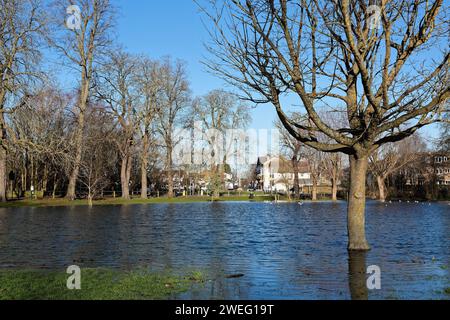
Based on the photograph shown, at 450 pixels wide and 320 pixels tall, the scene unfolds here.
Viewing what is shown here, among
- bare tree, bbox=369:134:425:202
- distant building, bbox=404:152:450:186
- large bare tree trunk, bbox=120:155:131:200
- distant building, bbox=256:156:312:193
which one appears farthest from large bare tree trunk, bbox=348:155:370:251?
distant building, bbox=256:156:312:193

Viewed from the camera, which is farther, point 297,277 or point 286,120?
point 286,120

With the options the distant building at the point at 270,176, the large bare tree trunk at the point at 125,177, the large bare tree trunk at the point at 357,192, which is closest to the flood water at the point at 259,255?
the large bare tree trunk at the point at 357,192

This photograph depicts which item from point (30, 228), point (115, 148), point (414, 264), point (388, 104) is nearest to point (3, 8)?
point (30, 228)

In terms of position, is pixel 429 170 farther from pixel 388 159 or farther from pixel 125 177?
pixel 125 177

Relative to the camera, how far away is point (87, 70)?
182ft

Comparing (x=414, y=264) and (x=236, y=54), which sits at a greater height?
(x=236, y=54)

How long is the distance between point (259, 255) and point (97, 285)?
6.83 meters

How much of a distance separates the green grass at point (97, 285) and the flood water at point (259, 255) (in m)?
0.55

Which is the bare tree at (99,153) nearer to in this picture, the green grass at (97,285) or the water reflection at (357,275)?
the water reflection at (357,275)

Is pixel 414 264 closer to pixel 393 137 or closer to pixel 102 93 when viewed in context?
pixel 393 137

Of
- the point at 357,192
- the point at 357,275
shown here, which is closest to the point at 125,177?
the point at 357,192

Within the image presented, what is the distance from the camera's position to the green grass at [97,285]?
8688 mm

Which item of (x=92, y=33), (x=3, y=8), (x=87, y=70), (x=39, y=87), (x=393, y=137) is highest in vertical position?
(x=92, y=33)

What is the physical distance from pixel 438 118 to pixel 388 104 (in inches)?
57.6
